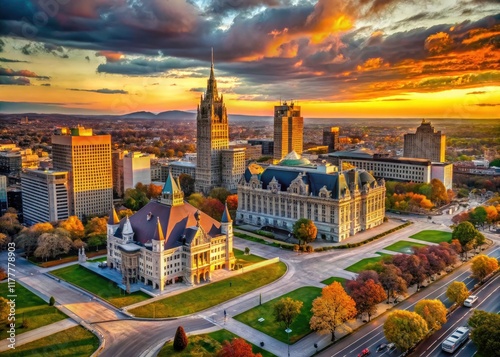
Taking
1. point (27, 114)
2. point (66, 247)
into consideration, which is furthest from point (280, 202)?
point (27, 114)

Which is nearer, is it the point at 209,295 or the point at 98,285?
the point at 209,295

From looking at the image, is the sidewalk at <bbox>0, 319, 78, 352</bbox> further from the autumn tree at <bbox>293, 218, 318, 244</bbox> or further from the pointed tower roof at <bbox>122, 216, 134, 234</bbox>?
the autumn tree at <bbox>293, 218, 318, 244</bbox>

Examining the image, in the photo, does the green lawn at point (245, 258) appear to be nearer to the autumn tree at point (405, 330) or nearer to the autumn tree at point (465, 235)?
the autumn tree at point (405, 330)

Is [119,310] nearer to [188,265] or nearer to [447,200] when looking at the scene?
[188,265]

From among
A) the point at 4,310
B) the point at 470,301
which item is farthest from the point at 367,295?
the point at 4,310

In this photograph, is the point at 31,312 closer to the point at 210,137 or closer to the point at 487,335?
the point at 487,335

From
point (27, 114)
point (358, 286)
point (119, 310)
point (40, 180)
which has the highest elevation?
point (27, 114)
